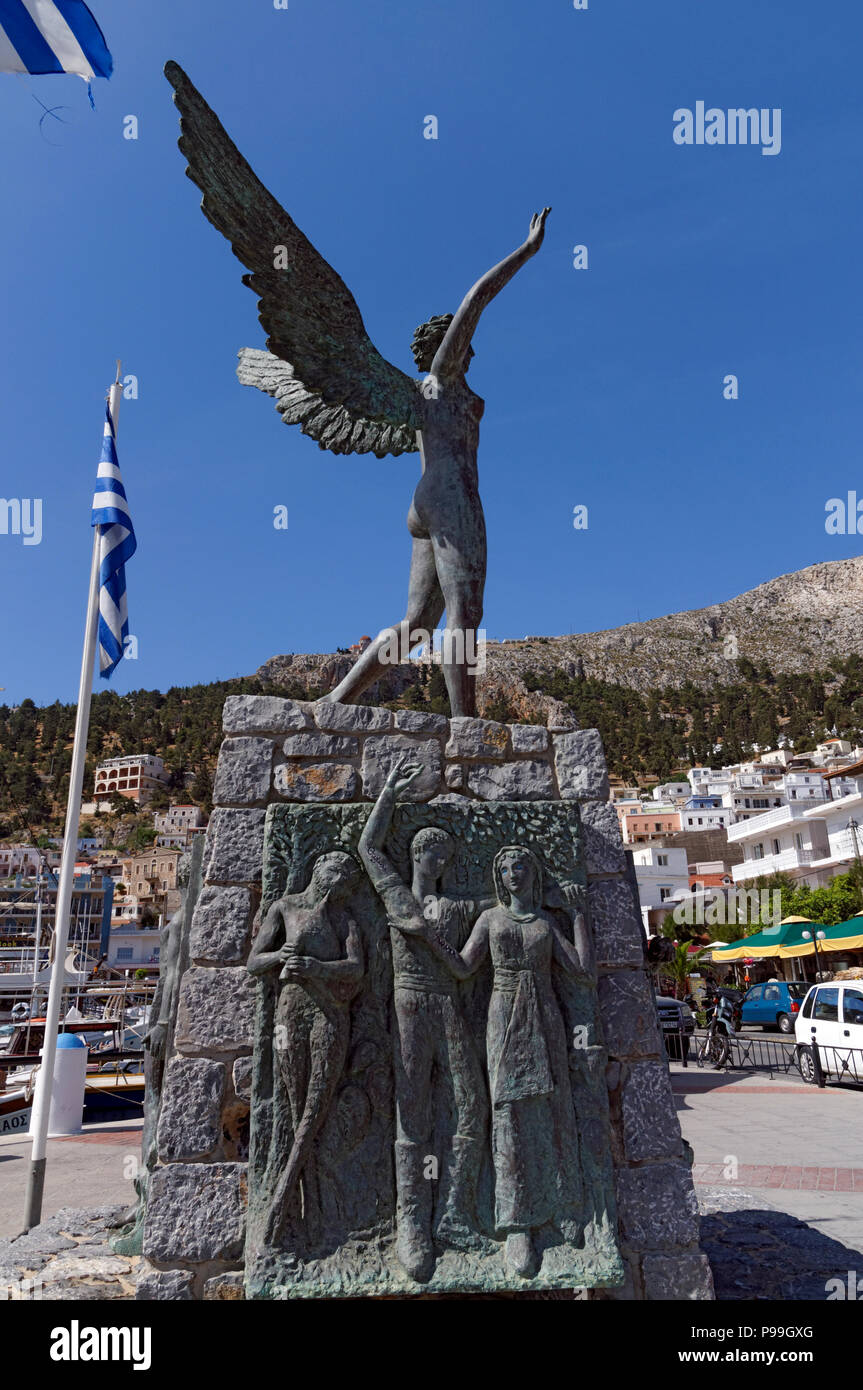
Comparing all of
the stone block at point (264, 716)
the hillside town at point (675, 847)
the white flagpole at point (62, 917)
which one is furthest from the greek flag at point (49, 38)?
the hillside town at point (675, 847)

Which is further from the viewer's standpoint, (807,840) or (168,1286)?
(807,840)

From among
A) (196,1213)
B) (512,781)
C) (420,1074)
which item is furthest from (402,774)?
(196,1213)

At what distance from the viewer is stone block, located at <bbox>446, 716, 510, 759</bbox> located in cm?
383

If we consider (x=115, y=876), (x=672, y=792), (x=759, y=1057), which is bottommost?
(x=759, y=1057)

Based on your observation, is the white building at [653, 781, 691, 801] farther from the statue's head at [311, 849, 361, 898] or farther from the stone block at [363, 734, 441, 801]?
the statue's head at [311, 849, 361, 898]

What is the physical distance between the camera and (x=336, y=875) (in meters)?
3.37

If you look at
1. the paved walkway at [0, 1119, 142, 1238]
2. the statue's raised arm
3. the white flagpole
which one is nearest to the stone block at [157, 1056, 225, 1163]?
the paved walkway at [0, 1119, 142, 1238]

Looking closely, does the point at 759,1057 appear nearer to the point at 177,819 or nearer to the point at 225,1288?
the point at 225,1288

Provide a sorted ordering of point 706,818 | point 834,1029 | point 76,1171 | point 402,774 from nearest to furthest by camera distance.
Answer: point 402,774 < point 76,1171 < point 834,1029 < point 706,818

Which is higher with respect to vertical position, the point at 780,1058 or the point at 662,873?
the point at 662,873

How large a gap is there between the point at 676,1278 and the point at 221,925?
7.08 ft

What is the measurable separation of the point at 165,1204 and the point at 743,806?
219 ft
